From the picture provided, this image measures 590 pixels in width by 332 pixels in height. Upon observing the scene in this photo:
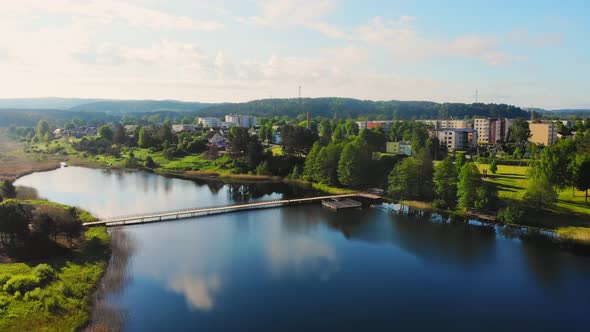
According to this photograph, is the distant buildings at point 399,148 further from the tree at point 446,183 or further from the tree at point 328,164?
the tree at point 446,183

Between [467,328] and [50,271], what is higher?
[50,271]

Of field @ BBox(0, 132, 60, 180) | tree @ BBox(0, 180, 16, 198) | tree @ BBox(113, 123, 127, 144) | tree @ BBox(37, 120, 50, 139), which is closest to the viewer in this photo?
tree @ BBox(0, 180, 16, 198)

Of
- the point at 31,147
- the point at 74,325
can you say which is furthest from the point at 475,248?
the point at 31,147

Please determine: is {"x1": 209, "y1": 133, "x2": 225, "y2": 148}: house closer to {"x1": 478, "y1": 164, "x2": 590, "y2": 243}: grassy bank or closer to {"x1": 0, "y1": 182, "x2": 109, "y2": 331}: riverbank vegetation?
{"x1": 0, "y1": 182, "x2": 109, "y2": 331}: riverbank vegetation

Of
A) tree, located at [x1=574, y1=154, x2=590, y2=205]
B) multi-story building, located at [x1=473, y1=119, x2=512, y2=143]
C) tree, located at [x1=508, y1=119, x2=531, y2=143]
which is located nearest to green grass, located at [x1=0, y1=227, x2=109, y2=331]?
tree, located at [x1=574, y1=154, x2=590, y2=205]

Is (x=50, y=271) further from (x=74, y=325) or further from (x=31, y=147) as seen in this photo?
(x=31, y=147)

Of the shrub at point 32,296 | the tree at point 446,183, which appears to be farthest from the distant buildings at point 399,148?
the shrub at point 32,296

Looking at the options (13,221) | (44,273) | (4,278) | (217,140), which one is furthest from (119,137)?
(4,278)
